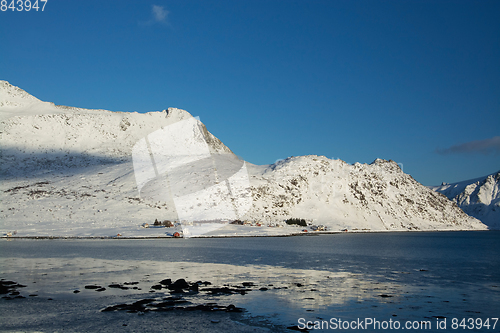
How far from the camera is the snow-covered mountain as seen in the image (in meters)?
88.1

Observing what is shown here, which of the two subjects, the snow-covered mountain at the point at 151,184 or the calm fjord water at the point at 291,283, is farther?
the snow-covered mountain at the point at 151,184

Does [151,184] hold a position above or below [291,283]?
above

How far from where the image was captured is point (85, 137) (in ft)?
495

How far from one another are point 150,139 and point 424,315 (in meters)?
149

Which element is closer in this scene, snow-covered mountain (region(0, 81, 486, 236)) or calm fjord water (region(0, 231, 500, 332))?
calm fjord water (region(0, 231, 500, 332))

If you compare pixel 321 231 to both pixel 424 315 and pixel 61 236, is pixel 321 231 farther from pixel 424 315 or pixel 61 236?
pixel 424 315

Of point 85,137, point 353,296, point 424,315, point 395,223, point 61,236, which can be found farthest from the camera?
point 85,137

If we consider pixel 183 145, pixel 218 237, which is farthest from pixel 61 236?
pixel 183 145

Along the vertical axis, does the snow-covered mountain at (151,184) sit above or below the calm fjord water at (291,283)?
above

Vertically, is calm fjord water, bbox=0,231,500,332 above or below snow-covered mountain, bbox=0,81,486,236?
below

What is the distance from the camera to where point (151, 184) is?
108 metres

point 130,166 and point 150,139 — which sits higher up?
point 150,139

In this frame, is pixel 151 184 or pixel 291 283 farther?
pixel 151 184

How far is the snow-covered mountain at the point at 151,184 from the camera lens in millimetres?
88125
